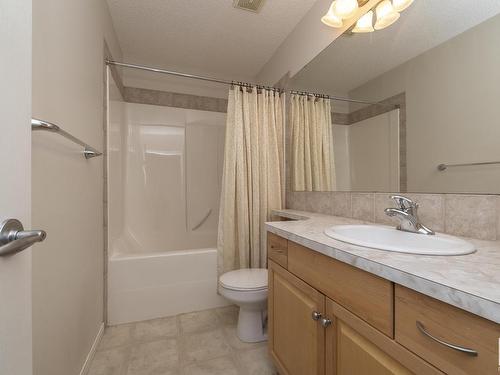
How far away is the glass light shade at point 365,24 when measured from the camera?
1.35 meters

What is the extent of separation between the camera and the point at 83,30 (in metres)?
1.24

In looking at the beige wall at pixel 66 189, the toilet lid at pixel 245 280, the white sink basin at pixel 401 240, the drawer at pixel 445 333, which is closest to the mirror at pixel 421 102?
the white sink basin at pixel 401 240

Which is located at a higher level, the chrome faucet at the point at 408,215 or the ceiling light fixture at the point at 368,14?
the ceiling light fixture at the point at 368,14

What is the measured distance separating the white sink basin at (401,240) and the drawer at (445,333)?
180 millimetres

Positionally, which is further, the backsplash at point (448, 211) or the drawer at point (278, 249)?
the drawer at point (278, 249)

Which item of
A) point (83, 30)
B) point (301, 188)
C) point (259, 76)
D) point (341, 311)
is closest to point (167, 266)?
point (301, 188)

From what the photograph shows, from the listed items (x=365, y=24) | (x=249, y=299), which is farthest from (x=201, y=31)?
(x=249, y=299)

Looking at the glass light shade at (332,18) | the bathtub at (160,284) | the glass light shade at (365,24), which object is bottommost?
the bathtub at (160,284)

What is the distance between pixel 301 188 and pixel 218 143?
129 cm

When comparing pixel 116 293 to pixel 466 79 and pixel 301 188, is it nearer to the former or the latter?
pixel 301 188

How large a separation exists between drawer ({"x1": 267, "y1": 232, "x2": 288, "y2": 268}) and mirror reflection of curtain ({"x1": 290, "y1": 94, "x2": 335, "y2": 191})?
70 cm

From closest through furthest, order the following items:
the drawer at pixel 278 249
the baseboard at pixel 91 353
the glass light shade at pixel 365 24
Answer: the drawer at pixel 278 249
the baseboard at pixel 91 353
the glass light shade at pixel 365 24

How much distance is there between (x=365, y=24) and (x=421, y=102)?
0.66 m

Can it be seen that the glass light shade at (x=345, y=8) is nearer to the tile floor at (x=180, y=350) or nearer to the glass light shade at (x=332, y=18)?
the glass light shade at (x=332, y=18)
